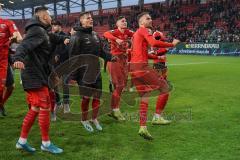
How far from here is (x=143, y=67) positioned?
7.14 metres

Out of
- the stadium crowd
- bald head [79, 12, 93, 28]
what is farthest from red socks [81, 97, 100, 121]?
the stadium crowd

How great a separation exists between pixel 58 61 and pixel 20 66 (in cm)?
354

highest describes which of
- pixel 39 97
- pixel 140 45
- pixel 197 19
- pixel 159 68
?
pixel 197 19

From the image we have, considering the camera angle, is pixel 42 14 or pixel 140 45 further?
pixel 140 45

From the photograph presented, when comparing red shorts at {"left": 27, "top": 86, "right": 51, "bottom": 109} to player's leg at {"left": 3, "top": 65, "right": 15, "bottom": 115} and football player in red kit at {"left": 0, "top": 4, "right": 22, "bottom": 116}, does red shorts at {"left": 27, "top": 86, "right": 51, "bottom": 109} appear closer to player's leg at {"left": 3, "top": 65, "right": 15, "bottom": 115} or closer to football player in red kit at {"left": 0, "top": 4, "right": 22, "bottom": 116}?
football player in red kit at {"left": 0, "top": 4, "right": 22, "bottom": 116}

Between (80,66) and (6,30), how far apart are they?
1604 mm

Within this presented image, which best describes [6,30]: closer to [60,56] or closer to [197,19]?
[60,56]

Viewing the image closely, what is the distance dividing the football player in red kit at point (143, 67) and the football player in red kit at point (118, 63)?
1.76 m

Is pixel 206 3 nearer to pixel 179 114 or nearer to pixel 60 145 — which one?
pixel 179 114

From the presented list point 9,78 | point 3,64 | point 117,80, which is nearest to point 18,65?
point 3,64

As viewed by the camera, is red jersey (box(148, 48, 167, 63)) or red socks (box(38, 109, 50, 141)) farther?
red jersey (box(148, 48, 167, 63))

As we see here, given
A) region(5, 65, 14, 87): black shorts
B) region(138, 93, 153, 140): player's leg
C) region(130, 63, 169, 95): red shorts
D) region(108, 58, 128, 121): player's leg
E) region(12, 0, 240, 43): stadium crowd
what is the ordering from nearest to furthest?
region(138, 93, 153, 140): player's leg, region(130, 63, 169, 95): red shorts, region(5, 65, 14, 87): black shorts, region(108, 58, 128, 121): player's leg, region(12, 0, 240, 43): stadium crowd

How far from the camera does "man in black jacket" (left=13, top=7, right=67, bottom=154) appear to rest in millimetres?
5898

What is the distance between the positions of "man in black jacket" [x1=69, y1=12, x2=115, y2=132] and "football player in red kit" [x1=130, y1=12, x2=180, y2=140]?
0.81m
